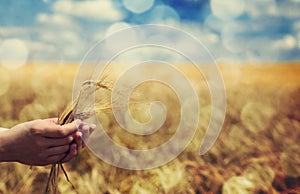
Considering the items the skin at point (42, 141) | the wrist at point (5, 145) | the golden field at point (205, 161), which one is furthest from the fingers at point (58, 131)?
the golden field at point (205, 161)

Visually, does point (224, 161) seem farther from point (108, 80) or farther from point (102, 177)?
point (108, 80)

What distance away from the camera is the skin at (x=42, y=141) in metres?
1.48

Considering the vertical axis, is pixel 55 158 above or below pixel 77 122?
below

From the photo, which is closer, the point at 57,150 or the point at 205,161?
the point at 57,150

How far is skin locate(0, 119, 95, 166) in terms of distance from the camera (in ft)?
4.85

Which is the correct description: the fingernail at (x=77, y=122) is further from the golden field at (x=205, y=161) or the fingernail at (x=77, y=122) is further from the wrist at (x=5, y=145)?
the golden field at (x=205, y=161)

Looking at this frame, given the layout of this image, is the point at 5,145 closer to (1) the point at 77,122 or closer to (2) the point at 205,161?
(1) the point at 77,122

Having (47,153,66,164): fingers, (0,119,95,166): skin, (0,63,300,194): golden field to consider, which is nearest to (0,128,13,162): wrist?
(0,119,95,166): skin

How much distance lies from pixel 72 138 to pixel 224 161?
1.45m

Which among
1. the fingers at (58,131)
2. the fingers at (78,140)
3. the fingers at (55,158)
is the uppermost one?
the fingers at (58,131)

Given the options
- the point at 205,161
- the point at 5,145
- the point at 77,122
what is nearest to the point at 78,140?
the point at 77,122

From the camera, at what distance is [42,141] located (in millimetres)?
1490

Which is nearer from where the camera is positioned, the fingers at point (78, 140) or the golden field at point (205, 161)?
the fingers at point (78, 140)

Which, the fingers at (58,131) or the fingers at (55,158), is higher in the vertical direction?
the fingers at (58,131)
